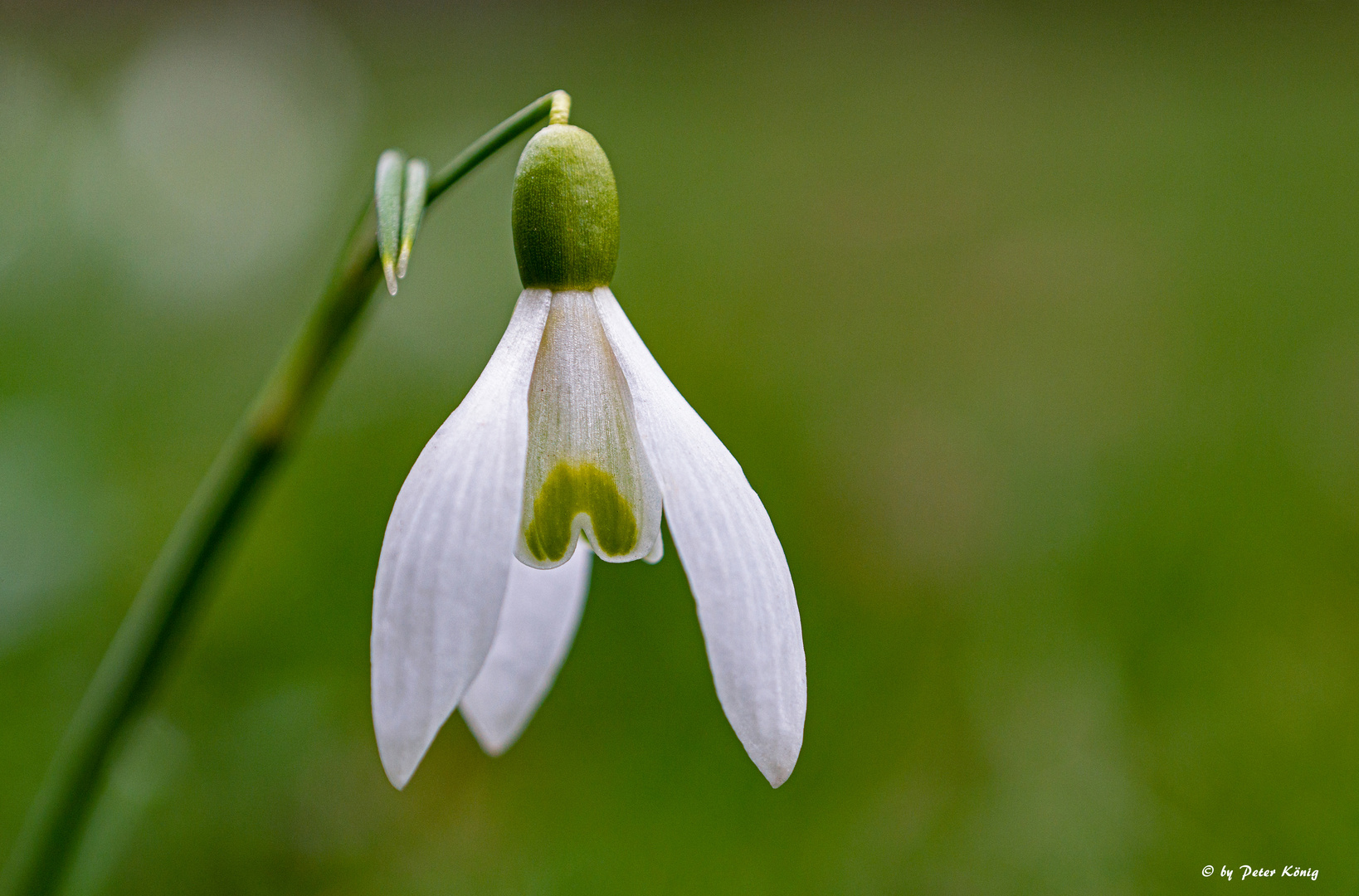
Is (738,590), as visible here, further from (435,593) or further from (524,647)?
(524,647)

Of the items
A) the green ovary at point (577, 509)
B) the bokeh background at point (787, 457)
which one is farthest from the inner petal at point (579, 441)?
the bokeh background at point (787, 457)

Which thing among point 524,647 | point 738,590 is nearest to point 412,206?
point 738,590

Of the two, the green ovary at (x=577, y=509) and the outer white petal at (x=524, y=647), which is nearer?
the green ovary at (x=577, y=509)

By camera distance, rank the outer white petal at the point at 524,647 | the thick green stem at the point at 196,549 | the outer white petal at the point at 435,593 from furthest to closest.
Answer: the outer white petal at the point at 524,647
the thick green stem at the point at 196,549
the outer white petal at the point at 435,593

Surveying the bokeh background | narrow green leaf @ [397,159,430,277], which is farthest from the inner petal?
the bokeh background

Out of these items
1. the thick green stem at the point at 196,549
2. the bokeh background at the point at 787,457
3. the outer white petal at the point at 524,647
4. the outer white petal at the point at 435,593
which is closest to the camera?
the outer white petal at the point at 435,593

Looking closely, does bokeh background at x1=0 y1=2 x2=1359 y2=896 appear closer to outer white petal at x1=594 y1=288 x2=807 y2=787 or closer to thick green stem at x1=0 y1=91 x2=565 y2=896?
thick green stem at x1=0 y1=91 x2=565 y2=896

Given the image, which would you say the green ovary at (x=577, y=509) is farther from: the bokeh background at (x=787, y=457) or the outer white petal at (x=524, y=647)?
the bokeh background at (x=787, y=457)
